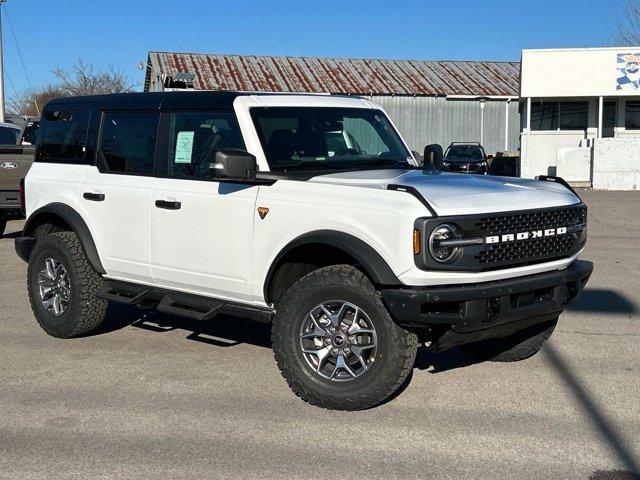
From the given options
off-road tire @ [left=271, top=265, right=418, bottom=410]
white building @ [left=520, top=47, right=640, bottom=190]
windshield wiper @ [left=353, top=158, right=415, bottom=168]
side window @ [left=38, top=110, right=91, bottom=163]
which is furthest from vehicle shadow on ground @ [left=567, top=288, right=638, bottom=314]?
white building @ [left=520, top=47, right=640, bottom=190]

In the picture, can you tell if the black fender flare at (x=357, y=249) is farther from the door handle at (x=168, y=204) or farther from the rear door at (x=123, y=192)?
the rear door at (x=123, y=192)

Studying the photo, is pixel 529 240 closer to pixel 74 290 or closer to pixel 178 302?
pixel 178 302

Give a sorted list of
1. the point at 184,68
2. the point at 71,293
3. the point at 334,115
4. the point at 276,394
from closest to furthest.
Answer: the point at 276,394, the point at 334,115, the point at 71,293, the point at 184,68

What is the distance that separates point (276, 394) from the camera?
5.59 meters

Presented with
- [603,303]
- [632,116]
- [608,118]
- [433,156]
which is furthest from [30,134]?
[632,116]

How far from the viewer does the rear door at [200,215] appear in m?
5.71

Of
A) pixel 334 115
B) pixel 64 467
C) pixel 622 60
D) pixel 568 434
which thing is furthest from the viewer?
pixel 622 60

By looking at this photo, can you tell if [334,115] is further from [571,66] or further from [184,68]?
[184,68]

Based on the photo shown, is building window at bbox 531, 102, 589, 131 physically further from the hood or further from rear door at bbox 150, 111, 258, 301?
rear door at bbox 150, 111, 258, 301

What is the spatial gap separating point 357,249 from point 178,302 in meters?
1.77

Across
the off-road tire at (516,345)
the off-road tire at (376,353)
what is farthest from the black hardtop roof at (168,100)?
the off-road tire at (516,345)

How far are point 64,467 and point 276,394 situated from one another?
5.29 feet

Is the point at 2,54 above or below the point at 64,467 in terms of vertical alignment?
above

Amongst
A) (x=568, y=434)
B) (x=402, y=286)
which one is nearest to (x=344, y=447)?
(x=402, y=286)
